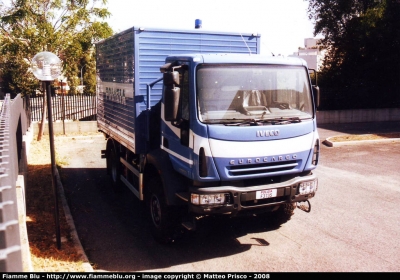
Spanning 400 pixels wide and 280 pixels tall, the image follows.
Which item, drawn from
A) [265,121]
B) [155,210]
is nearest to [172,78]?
[265,121]

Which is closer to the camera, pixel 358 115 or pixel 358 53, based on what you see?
pixel 358 53

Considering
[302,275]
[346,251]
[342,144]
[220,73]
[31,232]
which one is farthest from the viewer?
[342,144]

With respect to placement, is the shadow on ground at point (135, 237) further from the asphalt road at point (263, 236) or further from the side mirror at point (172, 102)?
the side mirror at point (172, 102)

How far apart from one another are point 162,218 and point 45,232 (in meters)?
2.05

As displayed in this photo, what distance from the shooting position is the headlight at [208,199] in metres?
5.28

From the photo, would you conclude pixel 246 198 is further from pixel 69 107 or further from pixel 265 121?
pixel 69 107

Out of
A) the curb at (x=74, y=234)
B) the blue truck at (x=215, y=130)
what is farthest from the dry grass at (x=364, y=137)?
the curb at (x=74, y=234)

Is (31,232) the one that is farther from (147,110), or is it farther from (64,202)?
(147,110)

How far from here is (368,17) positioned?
19234mm

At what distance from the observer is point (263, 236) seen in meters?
6.56

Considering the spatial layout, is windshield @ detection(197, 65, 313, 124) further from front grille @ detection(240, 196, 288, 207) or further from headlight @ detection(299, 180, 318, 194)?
front grille @ detection(240, 196, 288, 207)

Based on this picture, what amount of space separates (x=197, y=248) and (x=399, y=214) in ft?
12.9

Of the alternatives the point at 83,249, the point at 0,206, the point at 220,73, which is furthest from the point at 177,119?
the point at 0,206

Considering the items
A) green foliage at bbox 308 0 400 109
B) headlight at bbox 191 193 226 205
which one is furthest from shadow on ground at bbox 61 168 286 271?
green foliage at bbox 308 0 400 109
